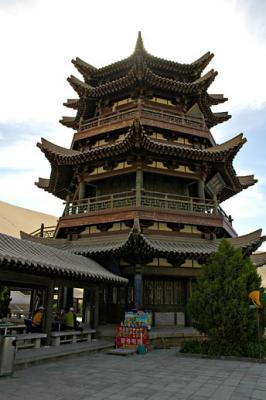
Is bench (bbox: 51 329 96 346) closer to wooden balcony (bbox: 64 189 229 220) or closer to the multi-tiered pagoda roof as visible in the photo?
the multi-tiered pagoda roof

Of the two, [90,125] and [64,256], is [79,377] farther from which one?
[90,125]

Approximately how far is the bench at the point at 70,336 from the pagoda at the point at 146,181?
2.57 metres

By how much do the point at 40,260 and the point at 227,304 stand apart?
5991 mm

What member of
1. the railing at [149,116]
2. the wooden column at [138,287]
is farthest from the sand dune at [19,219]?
the wooden column at [138,287]

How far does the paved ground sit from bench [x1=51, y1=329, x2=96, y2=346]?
1503 millimetres

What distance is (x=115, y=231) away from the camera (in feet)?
55.0

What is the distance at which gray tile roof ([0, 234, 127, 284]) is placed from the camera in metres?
9.06

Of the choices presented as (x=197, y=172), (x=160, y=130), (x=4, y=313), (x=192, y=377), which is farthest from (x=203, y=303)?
(x=4, y=313)

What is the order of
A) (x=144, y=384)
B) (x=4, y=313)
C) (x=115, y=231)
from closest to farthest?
(x=144, y=384) < (x=115, y=231) < (x=4, y=313)

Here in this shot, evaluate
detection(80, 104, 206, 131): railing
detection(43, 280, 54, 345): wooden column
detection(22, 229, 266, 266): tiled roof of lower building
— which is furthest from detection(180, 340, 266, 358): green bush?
detection(80, 104, 206, 131): railing

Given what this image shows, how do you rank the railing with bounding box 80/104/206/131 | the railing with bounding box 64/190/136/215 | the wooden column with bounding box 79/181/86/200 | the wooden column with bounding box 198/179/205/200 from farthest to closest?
the wooden column with bounding box 79/181/86/200
the railing with bounding box 80/104/206/131
the wooden column with bounding box 198/179/205/200
the railing with bounding box 64/190/136/215

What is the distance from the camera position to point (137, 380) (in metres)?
7.47

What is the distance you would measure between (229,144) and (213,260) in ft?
25.9

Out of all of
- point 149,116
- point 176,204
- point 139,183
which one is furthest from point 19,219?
point 139,183
